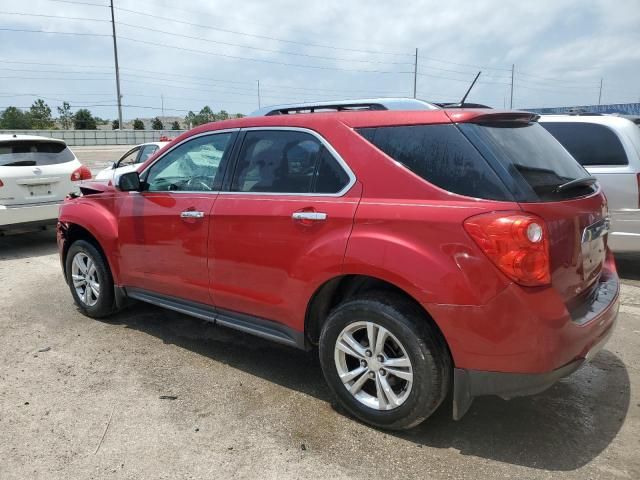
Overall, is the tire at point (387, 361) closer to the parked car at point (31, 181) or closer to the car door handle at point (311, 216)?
the car door handle at point (311, 216)

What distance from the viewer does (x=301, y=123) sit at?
336 cm

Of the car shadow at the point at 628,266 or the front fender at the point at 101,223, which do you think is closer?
the front fender at the point at 101,223

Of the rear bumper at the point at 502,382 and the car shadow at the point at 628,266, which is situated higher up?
the rear bumper at the point at 502,382

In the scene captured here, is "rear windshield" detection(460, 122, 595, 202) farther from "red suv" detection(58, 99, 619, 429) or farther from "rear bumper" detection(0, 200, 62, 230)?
"rear bumper" detection(0, 200, 62, 230)

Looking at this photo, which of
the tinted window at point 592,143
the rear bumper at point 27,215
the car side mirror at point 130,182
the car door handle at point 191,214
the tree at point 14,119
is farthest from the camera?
the tree at point 14,119

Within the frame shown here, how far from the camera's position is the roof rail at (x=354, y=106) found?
10.2 feet

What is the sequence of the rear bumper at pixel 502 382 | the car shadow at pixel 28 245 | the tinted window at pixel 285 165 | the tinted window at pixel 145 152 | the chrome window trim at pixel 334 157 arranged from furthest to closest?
the tinted window at pixel 145 152
the car shadow at pixel 28 245
the tinted window at pixel 285 165
the chrome window trim at pixel 334 157
the rear bumper at pixel 502 382

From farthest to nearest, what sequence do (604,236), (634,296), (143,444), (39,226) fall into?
(39,226)
(634,296)
(604,236)
(143,444)

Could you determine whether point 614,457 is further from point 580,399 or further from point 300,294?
point 300,294

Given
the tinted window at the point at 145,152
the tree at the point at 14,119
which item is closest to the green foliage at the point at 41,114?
the tree at the point at 14,119

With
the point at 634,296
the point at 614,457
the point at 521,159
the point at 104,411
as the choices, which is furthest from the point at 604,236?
the point at 104,411

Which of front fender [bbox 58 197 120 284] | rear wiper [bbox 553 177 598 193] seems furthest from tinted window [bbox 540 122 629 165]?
front fender [bbox 58 197 120 284]

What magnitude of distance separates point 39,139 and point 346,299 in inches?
272

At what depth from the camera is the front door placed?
12.5 feet
